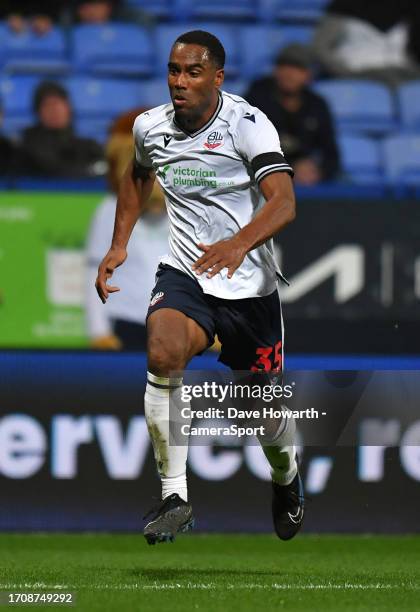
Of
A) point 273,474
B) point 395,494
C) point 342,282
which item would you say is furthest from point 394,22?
point 273,474

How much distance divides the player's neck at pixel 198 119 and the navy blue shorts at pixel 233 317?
659 mm

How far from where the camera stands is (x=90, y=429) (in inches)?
347

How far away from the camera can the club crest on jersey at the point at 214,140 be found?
6.27 meters

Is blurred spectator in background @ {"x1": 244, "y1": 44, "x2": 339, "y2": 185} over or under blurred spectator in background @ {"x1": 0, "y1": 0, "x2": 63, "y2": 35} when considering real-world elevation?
under

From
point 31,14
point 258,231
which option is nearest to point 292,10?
point 31,14

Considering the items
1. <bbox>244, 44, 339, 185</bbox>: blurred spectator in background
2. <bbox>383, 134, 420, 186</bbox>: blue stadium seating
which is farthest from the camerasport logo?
<bbox>383, 134, 420, 186</bbox>: blue stadium seating

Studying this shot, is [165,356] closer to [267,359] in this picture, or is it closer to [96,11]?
[267,359]

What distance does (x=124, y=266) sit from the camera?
9961 mm

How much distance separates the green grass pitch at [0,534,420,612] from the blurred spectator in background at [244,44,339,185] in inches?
161

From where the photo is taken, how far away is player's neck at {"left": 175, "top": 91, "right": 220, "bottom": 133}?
6.26 meters

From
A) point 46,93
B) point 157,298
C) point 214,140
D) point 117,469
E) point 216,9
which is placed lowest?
point 117,469

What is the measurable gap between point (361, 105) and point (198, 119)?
789cm

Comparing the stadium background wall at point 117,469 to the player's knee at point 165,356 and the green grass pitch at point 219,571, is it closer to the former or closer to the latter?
the green grass pitch at point 219,571

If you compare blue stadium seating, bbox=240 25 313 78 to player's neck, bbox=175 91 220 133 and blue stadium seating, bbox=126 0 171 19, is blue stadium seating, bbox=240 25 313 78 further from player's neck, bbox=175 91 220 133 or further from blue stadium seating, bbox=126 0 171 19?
player's neck, bbox=175 91 220 133
